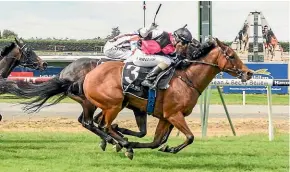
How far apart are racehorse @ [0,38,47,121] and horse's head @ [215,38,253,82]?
429cm

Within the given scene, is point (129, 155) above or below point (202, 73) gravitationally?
below

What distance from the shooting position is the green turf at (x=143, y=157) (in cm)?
709

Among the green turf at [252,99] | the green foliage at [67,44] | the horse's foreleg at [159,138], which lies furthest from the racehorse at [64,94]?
the green foliage at [67,44]

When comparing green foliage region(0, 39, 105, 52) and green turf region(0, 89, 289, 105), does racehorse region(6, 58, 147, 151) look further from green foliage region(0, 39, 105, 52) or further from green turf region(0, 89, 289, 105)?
green foliage region(0, 39, 105, 52)

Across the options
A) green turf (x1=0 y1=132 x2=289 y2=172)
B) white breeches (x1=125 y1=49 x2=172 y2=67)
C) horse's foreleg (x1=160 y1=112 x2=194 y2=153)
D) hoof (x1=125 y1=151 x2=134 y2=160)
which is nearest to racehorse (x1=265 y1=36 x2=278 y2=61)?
green turf (x1=0 y1=132 x2=289 y2=172)

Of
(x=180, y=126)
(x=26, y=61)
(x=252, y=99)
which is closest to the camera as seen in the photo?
(x=180, y=126)

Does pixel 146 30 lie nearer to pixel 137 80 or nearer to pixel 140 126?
pixel 137 80

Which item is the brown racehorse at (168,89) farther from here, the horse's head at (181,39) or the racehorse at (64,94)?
the racehorse at (64,94)

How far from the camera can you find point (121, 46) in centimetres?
912

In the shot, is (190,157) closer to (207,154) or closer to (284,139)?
(207,154)

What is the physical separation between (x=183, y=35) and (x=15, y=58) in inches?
157

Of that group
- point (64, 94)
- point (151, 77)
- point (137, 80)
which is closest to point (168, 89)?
point (151, 77)

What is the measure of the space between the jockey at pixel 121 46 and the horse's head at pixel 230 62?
165 cm

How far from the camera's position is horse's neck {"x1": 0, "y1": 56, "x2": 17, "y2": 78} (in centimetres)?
1038
